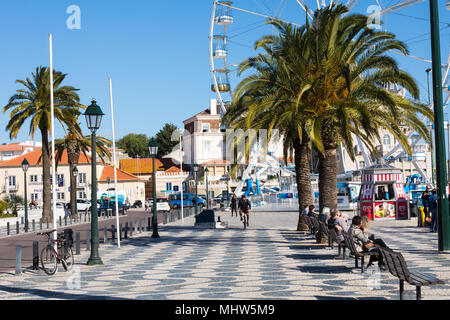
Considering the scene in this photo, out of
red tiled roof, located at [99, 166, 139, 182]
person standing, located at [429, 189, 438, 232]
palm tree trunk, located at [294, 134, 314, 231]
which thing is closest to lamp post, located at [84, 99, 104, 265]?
palm tree trunk, located at [294, 134, 314, 231]

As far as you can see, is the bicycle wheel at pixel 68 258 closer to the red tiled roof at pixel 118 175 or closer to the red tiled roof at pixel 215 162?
the red tiled roof at pixel 118 175

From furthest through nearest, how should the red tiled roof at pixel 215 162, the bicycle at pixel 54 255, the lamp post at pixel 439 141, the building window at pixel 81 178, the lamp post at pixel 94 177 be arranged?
the red tiled roof at pixel 215 162 < the building window at pixel 81 178 < the lamp post at pixel 94 177 < the lamp post at pixel 439 141 < the bicycle at pixel 54 255

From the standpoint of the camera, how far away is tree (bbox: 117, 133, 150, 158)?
408 ft

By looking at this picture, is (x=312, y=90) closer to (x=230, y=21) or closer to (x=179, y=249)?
(x=179, y=249)

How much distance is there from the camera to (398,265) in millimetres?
9727

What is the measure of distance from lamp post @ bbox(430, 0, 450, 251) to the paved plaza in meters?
0.69

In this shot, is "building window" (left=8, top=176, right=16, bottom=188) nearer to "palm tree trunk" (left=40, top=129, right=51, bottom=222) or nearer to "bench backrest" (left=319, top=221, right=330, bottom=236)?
"palm tree trunk" (left=40, top=129, right=51, bottom=222)

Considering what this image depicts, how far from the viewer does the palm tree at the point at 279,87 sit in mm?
20938

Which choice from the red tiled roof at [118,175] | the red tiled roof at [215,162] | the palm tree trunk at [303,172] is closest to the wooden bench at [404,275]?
the palm tree trunk at [303,172]

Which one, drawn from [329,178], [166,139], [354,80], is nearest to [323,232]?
[329,178]

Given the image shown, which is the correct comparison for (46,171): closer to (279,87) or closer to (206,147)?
(279,87)

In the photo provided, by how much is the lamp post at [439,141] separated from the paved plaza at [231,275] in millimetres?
686
